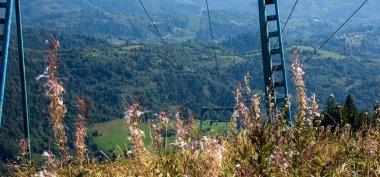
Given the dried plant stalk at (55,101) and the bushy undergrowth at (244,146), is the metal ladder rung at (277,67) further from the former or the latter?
the dried plant stalk at (55,101)

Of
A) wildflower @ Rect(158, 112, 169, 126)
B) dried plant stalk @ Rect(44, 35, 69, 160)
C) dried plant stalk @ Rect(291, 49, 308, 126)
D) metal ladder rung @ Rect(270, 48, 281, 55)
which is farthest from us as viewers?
metal ladder rung @ Rect(270, 48, 281, 55)

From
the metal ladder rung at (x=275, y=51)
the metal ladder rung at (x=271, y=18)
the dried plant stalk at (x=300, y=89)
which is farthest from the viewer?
the metal ladder rung at (x=271, y=18)

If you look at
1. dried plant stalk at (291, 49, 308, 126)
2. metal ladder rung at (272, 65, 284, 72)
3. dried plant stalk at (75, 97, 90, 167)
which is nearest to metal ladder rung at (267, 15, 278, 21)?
metal ladder rung at (272, 65, 284, 72)

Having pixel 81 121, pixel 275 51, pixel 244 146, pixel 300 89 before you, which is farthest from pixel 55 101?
pixel 275 51

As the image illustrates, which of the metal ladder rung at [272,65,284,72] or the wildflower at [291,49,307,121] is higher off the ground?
the wildflower at [291,49,307,121]

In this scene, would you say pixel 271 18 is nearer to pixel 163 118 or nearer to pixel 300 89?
pixel 300 89

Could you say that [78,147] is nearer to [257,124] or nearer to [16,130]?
[257,124]

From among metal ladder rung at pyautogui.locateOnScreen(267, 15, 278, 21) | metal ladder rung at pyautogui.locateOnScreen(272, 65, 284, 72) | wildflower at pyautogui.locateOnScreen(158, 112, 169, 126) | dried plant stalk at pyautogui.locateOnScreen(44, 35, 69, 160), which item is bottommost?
metal ladder rung at pyautogui.locateOnScreen(272, 65, 284, 72)

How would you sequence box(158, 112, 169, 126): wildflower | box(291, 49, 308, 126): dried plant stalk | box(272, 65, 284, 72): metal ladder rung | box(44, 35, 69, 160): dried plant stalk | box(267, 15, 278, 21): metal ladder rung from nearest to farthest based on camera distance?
box(44, 35, 69, 160): dried plant stalk < box(158, 112, 169, 126): wildflower < box(291, 49, 308, 126): dried plant stalk < box(272, 65, 284, 72): metal ladder rung < box(267, 15, 278, 21): metal ladder rung

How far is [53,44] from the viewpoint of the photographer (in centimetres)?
234

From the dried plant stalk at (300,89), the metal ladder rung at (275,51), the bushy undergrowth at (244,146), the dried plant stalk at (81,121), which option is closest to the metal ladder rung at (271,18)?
the metal ladder rung at (275,51)

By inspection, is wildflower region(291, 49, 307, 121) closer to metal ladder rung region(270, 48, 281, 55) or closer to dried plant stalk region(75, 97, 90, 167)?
dried plant stalk region(75, 97, 90, 167)

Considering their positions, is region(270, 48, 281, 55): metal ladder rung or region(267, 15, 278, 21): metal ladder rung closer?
region(270, 48, 281, 55): metal ladder rung

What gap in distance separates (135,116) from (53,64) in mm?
457
